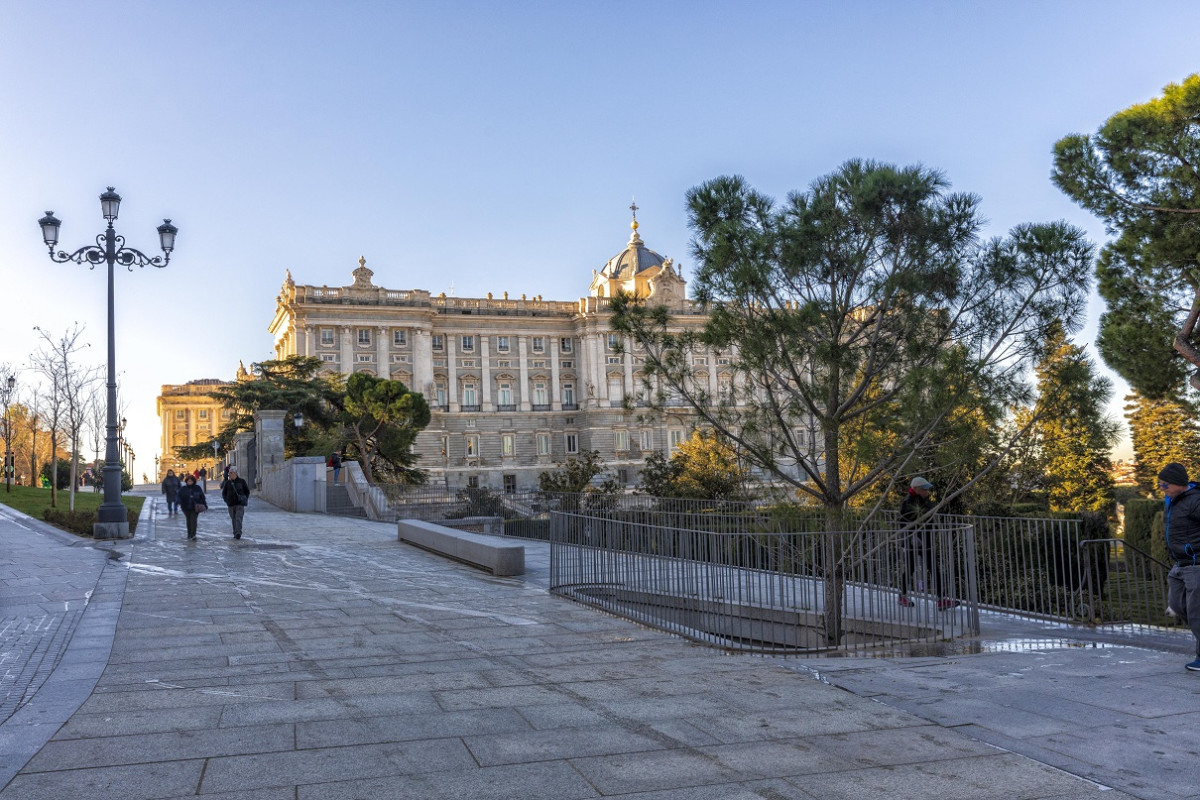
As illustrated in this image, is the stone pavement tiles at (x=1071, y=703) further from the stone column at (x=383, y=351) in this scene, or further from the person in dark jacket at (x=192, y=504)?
the stone column at (x=383, y=351)

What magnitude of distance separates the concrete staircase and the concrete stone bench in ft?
29.5

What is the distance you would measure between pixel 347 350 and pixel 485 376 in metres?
13.1

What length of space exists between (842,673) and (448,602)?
5.04 m

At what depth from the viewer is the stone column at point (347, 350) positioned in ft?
252

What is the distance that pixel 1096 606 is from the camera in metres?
10.9

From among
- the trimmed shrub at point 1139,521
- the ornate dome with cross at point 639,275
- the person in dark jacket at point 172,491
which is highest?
the ornate dome with cross at point 639,275

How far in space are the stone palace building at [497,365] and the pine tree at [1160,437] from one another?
141ft

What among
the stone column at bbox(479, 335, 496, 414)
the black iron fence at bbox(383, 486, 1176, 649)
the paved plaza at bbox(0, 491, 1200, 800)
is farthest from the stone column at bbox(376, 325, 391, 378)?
the paved plaza at bbox(0, 491, 1200, 800)

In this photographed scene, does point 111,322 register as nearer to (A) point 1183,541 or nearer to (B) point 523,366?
(A) point 1183,541

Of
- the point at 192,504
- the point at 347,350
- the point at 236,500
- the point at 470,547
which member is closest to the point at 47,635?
the point at 470,547

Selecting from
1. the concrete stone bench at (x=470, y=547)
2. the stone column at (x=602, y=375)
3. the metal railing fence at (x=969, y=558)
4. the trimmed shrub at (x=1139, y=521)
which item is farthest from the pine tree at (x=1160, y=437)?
the stone column at (x=602, y=375)

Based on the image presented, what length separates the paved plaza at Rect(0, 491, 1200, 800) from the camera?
4.14 m

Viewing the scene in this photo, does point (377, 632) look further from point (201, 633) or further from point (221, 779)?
point (221, 779)

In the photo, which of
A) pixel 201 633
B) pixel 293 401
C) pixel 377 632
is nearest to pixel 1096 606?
pixel 377 632
